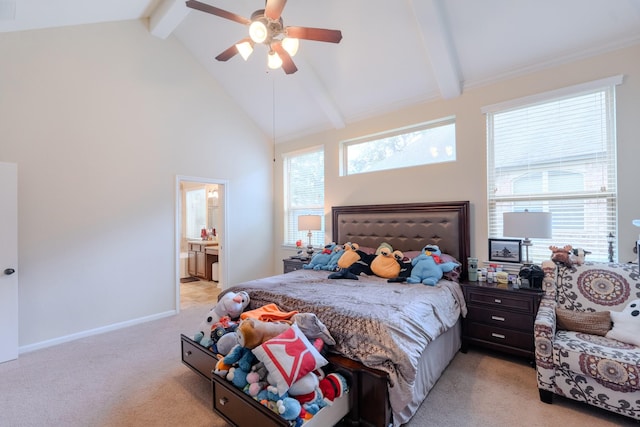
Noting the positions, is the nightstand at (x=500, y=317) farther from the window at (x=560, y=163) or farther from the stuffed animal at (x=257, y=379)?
the stuffed animal at (x=257, y=379)

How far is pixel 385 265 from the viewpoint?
11.2 ft

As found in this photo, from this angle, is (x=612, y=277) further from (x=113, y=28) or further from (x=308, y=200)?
(x=113, y=28)

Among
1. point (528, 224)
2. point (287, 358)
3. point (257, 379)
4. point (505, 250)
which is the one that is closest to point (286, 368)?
point (287, 358)

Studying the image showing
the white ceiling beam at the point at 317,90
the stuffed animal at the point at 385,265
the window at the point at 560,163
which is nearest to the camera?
the window at the point at 560,163

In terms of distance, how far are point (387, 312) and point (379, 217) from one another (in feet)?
7.57

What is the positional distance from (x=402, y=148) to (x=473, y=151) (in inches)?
39.5

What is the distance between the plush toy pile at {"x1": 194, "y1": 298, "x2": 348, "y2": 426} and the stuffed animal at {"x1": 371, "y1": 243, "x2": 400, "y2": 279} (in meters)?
1.51

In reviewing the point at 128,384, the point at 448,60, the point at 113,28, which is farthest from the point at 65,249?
the point at 448,60

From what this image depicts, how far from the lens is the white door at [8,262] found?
9.50 feet

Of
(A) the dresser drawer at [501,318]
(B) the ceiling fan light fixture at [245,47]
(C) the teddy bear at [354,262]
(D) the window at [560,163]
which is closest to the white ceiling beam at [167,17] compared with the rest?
(B) the ceiling fan light fixture at [245,47]

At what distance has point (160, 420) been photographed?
203 cm

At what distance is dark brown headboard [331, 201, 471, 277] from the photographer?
11.6 feet

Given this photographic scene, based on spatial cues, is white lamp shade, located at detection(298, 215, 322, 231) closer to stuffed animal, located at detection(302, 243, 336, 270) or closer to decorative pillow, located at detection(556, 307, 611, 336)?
stuffed animal, located at detection(302, 243, 336, 270)

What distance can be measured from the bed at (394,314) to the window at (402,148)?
2.31 ft
